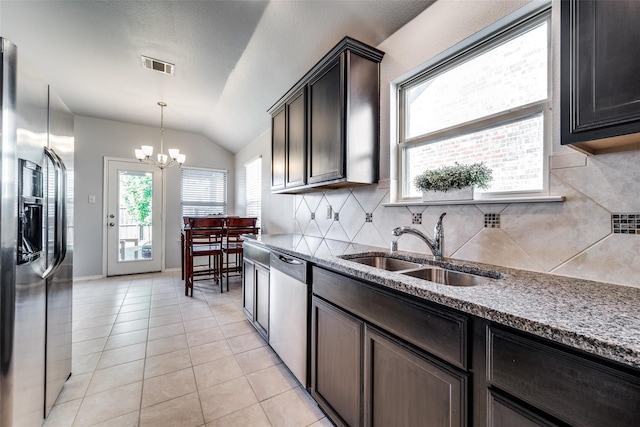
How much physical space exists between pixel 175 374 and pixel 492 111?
2.66 metres

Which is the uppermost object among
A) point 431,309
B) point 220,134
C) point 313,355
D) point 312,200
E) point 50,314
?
point 220,134

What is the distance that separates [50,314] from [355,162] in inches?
80.2

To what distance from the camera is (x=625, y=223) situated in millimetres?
957

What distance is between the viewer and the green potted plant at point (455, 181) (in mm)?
1360

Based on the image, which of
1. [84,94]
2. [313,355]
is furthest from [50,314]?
[84,94]

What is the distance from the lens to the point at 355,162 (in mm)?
1869

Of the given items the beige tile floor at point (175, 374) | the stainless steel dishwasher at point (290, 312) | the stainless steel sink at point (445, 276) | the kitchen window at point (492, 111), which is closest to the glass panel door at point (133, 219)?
the beige tile floor at point (175, 374)

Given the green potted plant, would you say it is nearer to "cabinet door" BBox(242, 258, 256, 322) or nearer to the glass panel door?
"cabinet door" BBox(242, 258, 256, 322)

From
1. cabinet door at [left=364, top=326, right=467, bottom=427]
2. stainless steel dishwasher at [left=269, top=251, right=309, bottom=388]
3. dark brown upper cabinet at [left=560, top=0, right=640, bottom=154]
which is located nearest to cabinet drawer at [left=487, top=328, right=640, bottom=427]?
cabinet door at [left=364, top=326, right=467, bottom=427]

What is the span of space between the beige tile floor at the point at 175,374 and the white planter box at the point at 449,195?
55.5 inches

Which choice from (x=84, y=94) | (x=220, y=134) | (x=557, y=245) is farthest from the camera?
(x=220, y=134)

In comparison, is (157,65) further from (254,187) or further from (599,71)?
(599,71)

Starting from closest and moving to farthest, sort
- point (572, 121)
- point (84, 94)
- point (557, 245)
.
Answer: point (572, 121) < point (557, 245) < point (84, 94)

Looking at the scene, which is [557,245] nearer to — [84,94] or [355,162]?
[355,162]
